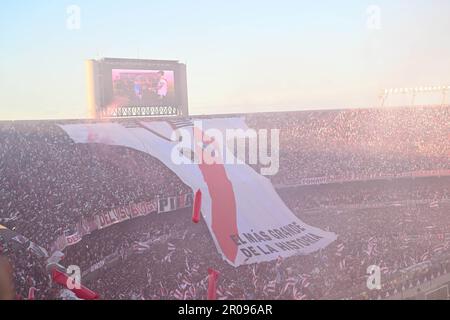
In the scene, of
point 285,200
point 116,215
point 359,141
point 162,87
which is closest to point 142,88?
point 162,87

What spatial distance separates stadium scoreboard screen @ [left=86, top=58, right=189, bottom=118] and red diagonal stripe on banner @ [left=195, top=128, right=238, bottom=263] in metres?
5.14

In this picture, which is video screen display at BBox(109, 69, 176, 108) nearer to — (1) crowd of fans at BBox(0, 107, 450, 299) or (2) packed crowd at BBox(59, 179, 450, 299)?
(1) crowd of fans at BBox(0, 107, 450, 299)

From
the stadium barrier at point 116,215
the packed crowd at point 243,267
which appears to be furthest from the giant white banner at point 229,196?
the stadium barrier at point 116,215

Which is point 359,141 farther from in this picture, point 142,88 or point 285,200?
point 142,88

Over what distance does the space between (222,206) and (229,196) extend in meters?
0.91

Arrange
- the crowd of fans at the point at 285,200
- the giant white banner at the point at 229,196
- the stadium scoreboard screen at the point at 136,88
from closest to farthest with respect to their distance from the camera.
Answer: the crowd of fans at the point at 285,200 < the giant white banner at the point at 229,196 < the stadium scoreboard screen at the point at 136,88

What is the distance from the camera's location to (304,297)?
12.2m

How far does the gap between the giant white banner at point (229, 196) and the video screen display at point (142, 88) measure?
241cm

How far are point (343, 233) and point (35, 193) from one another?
12440mm

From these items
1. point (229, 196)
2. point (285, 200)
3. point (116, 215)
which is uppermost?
point (116, 215)

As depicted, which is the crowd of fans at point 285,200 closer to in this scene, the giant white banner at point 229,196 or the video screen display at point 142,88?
the giant white banner at point 229,196

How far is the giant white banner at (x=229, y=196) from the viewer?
56.1 ft

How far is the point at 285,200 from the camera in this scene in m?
23.6
